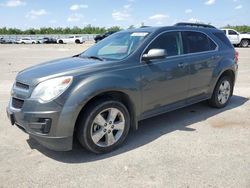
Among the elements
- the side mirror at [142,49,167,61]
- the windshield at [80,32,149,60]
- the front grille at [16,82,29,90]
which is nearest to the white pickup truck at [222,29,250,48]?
the windshield at [80,32,149,60]

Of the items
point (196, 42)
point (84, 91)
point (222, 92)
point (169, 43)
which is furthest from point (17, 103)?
point (222, 92)

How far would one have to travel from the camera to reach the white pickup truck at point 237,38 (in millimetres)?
28625

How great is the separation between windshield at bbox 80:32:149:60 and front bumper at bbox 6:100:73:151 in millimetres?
1415

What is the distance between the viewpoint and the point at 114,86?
4141 mm

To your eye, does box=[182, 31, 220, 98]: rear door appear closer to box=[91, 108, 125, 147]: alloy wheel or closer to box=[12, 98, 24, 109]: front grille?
box=[91, 108, 125, 147]: alloy wheel

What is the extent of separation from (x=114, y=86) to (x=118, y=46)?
1147mm

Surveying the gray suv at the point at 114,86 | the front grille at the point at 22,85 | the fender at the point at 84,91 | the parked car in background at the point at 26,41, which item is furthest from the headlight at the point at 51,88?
the parked car in background at the point at 26,41

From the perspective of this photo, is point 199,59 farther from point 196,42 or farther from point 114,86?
point 114,86

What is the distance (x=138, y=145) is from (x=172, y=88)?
116cm

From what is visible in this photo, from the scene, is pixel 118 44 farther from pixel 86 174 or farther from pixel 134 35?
pixel 86 174

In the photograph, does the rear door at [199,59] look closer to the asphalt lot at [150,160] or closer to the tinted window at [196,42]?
the tinted window at [196,42]

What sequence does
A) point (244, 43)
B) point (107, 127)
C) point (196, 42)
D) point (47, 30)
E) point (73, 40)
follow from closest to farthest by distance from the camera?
point (107, 127) < point (196, 42) < point (244, 43) < point (73, 40) < point (47, 30)

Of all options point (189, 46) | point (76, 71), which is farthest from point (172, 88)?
point (76, 71)

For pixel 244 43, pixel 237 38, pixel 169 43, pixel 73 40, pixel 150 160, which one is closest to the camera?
pixel 150 160
